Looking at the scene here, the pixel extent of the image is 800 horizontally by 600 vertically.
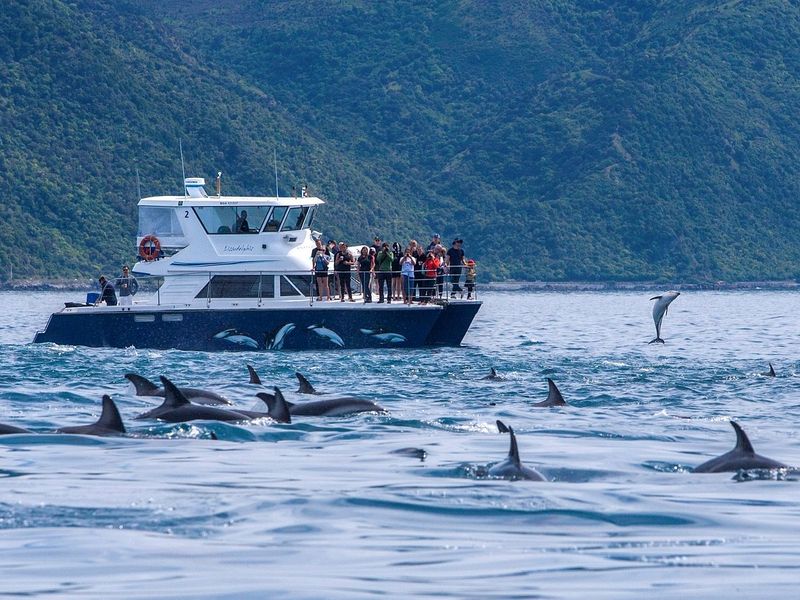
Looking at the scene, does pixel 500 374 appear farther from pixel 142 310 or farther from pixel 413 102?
pixel 413 102

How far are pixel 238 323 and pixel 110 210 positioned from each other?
288 feet

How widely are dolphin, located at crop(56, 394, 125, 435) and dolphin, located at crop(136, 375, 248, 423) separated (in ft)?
2.61

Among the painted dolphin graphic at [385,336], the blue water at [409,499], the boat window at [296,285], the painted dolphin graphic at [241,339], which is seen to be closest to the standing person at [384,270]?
the painted dolphin graphic at [385,336]

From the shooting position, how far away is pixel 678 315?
71.2 m

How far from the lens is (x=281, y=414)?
1762 cm

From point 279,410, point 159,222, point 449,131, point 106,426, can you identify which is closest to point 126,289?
point 159,222

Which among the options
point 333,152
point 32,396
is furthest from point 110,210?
point 32,396

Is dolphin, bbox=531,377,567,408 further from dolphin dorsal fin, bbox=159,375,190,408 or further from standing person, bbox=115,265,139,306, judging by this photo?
standing person, bbox=115,265,139,306

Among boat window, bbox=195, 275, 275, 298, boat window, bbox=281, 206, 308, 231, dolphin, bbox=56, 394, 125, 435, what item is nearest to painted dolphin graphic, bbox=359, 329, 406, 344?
boat window, bbox=195, 275, 275, 298

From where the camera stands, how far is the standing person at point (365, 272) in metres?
34.8

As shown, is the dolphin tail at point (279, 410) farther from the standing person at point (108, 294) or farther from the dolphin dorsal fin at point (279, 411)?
the standing person at point (108, 294)

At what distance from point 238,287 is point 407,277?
3.80 meters

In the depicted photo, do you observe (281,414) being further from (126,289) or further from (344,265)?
(126,289)

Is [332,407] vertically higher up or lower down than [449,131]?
lower down
